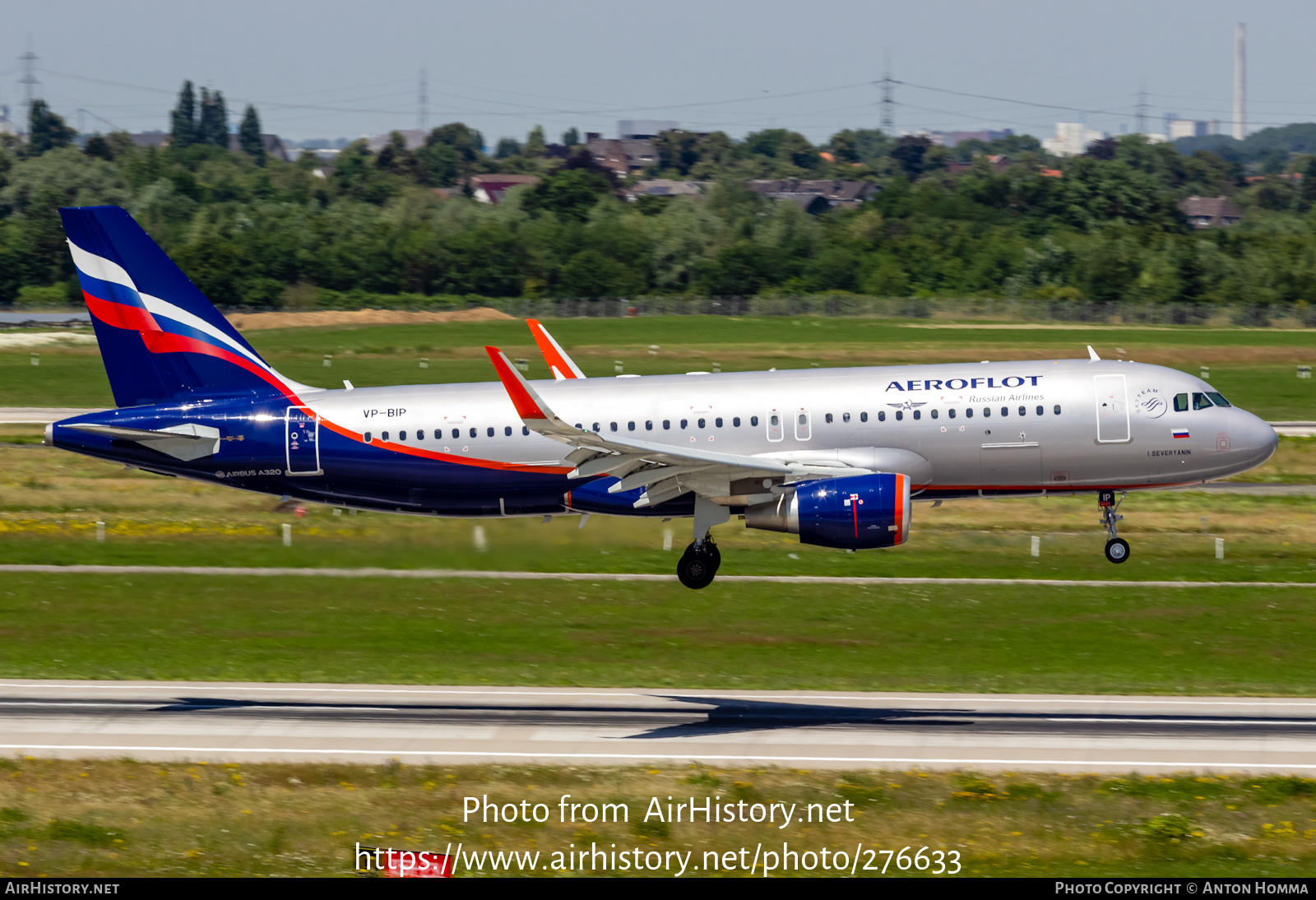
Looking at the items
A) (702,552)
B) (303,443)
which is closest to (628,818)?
(702,552)

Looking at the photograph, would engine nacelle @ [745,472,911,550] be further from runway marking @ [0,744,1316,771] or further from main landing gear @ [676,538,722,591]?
runway marking @ [0,744,1316,771]

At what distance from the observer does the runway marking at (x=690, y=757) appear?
129ft

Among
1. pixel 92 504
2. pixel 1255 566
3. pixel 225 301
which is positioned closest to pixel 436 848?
pixel 1255 566

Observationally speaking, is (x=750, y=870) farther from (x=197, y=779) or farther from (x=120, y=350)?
(x=120, y=350)

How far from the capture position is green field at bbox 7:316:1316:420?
118500 mm

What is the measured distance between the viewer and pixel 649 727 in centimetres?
4384

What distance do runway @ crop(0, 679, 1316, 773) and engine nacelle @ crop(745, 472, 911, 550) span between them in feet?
17.8

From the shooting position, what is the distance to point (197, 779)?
37.9 meters

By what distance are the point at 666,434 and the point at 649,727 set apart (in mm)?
8536

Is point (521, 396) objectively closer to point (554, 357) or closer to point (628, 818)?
point (628, 818)

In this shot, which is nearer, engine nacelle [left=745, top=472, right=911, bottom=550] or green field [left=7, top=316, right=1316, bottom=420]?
engine nacelle [left=745, top=472, right=911, bottom=550]

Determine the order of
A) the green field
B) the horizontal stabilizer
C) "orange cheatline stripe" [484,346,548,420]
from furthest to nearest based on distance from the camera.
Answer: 1. the green field
2. the horizontal stabilizer
3. "orange cheatline stripe" [484,346,548,420]

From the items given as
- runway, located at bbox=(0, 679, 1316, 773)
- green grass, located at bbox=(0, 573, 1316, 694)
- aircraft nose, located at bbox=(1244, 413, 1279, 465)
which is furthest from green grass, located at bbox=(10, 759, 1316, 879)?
green grass, located at bbox=(0, 573, 1316, 694)

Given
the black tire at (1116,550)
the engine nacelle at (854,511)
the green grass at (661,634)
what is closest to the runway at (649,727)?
the green grass at (661,634)
